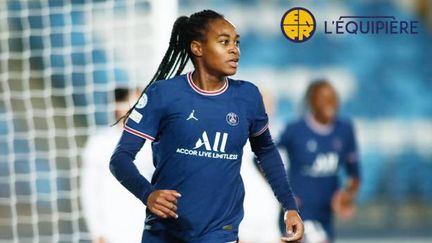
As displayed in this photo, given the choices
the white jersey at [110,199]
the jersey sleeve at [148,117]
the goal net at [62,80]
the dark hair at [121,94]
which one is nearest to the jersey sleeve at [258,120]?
the jersey sleeve at [148,117]

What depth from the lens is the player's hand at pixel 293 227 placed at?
11.9ft

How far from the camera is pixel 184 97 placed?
3697 millimetres

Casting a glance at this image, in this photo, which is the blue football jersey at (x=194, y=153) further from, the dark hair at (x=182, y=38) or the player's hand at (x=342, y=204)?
the player's hand at (x=342, y=204)

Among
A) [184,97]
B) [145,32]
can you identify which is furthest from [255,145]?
[145,32]

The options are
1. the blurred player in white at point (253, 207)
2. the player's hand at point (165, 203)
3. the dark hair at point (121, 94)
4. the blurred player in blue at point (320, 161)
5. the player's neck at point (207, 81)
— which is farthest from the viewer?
the blurred player in blue at point (320, 161)

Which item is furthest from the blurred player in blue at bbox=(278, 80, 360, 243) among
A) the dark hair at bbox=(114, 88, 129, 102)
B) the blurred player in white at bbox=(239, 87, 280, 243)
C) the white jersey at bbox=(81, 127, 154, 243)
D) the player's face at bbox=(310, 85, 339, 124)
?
the white jersey at bbox=(81, 127, 154, 243)

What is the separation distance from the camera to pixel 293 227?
146 inches

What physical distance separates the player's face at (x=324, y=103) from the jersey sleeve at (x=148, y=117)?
4.12 metres

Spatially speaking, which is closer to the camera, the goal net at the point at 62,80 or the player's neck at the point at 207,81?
the player's neck at the point at 207,81

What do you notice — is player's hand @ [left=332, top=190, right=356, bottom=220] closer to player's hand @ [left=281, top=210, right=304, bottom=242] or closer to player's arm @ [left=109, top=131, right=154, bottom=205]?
player's hand @ [left=281, top=210, right=304, bottom=242]

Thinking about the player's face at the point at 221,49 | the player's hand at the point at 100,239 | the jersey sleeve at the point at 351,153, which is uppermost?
the player's face at the point at 221,49

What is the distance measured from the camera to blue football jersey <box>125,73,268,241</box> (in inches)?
144

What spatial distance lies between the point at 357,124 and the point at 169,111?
7961 millimetres

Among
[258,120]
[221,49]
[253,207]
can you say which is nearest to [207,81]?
[221,49]
